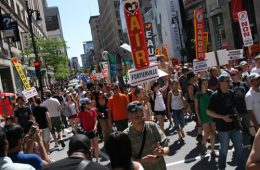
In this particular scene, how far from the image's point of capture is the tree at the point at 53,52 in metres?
44.3

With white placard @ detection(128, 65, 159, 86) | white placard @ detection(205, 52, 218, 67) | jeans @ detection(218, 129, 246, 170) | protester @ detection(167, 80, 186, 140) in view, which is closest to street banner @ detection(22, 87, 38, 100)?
white placard @ detection(205, 52, 218, 67)

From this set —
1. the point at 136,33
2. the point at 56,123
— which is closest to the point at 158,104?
the point at 136,33

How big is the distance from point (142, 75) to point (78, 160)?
556 centimetres

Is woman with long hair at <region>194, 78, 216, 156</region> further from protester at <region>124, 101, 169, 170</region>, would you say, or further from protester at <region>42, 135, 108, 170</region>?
protester at <region>42, 135, 108, 170</region>

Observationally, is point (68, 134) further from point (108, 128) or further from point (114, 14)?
point (114, 14)

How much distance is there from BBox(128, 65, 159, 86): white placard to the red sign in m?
0.20

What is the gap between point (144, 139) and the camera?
185 inches

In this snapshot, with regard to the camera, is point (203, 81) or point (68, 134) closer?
point (203, 81)

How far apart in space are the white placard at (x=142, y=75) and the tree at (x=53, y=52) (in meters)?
34.8

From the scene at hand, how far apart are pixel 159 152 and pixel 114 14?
133m

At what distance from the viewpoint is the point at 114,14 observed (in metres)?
136

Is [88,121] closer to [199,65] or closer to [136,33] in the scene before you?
[136,33]

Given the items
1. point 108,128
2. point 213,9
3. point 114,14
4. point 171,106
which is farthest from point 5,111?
point 114,14

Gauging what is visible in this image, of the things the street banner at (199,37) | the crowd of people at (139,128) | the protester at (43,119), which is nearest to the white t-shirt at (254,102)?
the crowd of people at (139,128)
